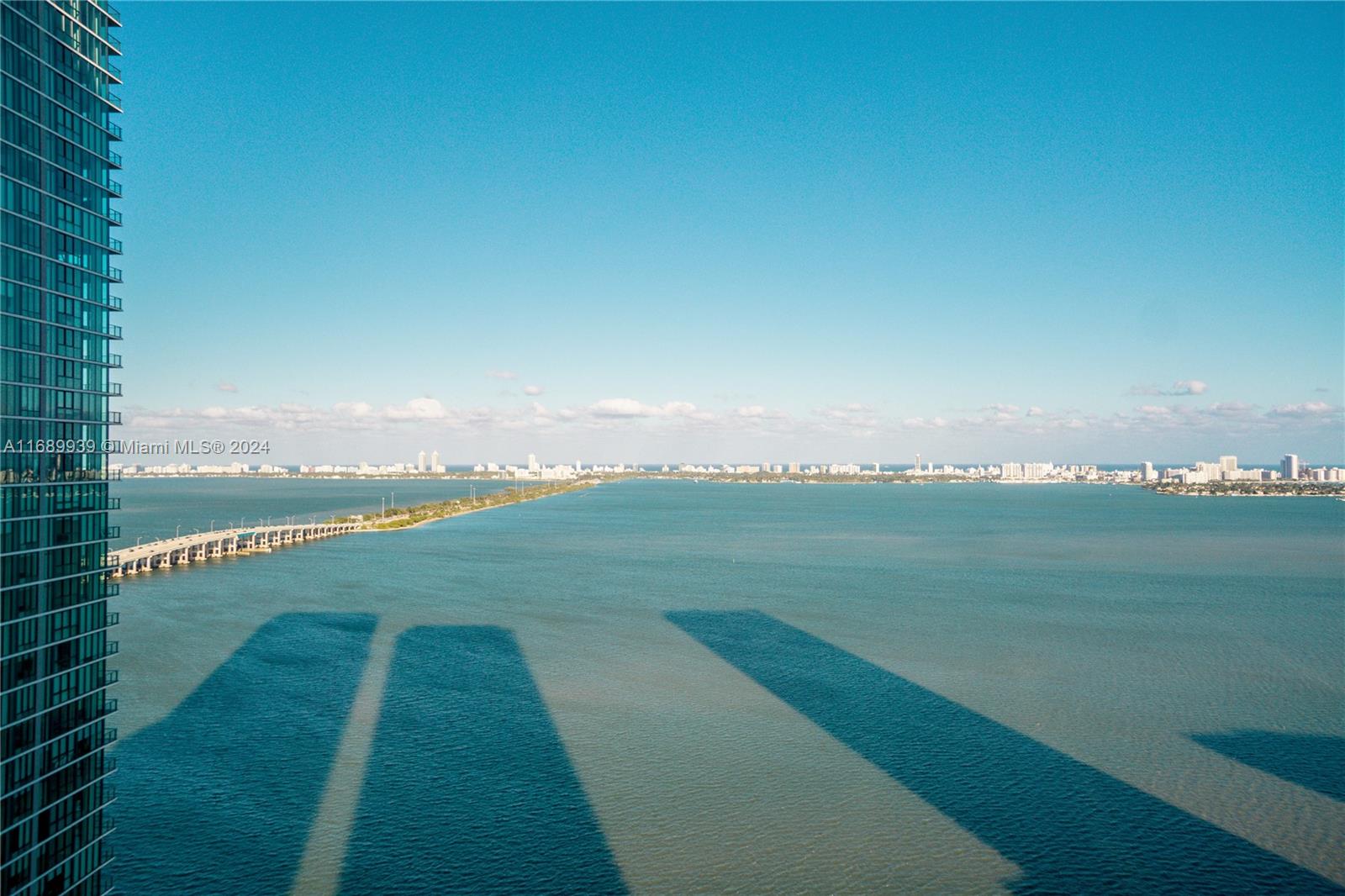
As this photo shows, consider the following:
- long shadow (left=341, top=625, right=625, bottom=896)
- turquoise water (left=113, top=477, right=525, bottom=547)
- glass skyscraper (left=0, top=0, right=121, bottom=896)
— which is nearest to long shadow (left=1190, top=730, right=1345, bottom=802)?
long shadow (left=341, top=625, right=625, bottom=896)

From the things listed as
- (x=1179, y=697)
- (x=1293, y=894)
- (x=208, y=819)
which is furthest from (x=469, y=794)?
(x=1179, y=697)

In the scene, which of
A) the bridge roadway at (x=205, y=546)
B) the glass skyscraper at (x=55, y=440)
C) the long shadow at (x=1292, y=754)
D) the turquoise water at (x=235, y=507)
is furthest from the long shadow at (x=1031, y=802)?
the turquoise water at (x=235, y=507)

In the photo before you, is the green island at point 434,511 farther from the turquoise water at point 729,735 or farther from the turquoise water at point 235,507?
the turquoise water at point 729,735

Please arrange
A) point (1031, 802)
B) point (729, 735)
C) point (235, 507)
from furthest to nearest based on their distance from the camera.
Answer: point (235, 507), point (729, 735), point (1031, 802)

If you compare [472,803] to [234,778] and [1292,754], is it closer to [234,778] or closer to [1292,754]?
[234,778]

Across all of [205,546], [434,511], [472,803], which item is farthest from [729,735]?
[434,511]

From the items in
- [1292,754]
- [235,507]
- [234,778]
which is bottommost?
[1292,754]

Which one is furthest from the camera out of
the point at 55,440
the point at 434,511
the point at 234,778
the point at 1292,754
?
the point at 434,511
